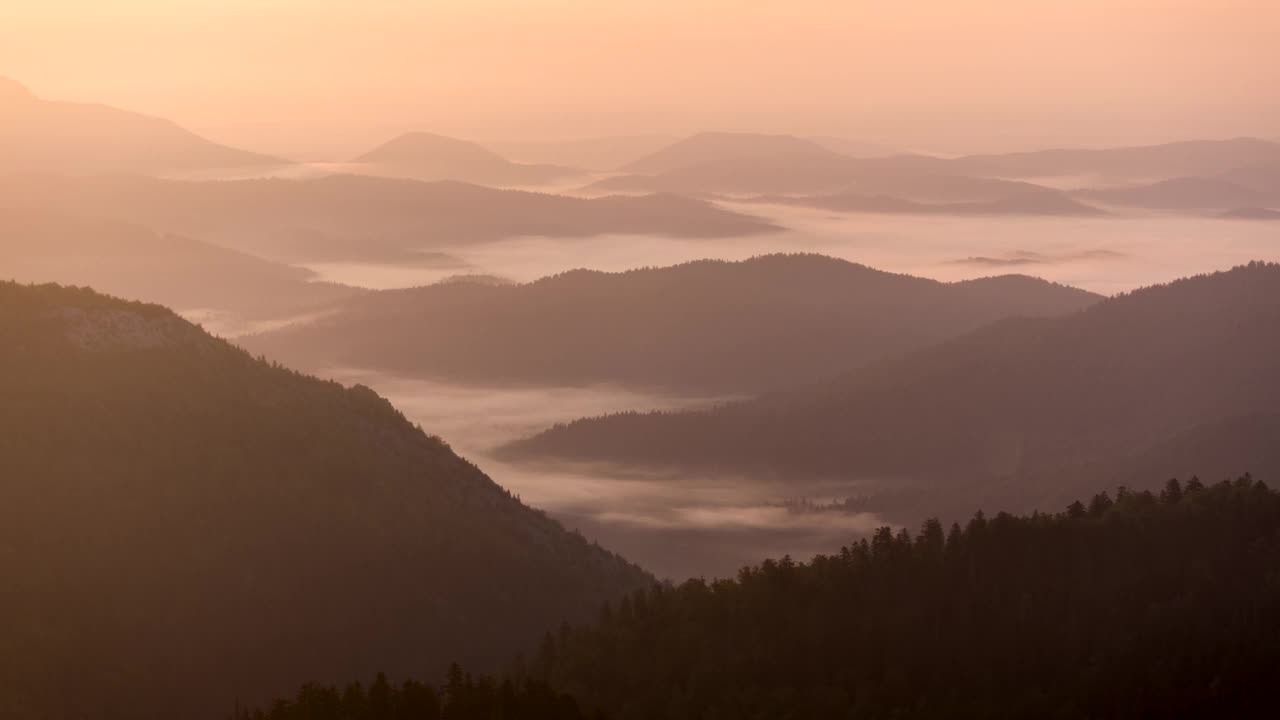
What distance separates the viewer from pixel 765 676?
452 feet

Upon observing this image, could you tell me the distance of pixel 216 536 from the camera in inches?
6265

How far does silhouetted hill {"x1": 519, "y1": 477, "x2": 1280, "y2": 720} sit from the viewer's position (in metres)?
126

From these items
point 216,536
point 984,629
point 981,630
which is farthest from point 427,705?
point 216,536

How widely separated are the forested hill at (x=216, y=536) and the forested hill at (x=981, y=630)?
14760 mm

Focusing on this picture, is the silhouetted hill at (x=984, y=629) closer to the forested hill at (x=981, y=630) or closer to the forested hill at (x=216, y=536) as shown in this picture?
the forested hill at (x=981, y=630)

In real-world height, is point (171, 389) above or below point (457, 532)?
above

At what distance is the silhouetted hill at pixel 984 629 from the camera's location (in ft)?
413

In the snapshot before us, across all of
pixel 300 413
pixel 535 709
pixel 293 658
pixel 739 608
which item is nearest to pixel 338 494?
pixel 300 413

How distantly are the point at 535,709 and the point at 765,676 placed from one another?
35.3 metres

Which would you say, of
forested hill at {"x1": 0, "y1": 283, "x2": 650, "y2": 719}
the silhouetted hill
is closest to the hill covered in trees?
the silhouetted hill

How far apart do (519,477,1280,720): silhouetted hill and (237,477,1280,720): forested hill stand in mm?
168

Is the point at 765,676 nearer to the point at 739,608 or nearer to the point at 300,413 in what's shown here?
the point at 739,608

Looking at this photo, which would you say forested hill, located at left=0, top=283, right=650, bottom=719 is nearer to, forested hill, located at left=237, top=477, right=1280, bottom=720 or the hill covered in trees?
forested hill, located at left=237, top=477, right=1280, bottom=720

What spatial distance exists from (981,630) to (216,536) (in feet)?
221
